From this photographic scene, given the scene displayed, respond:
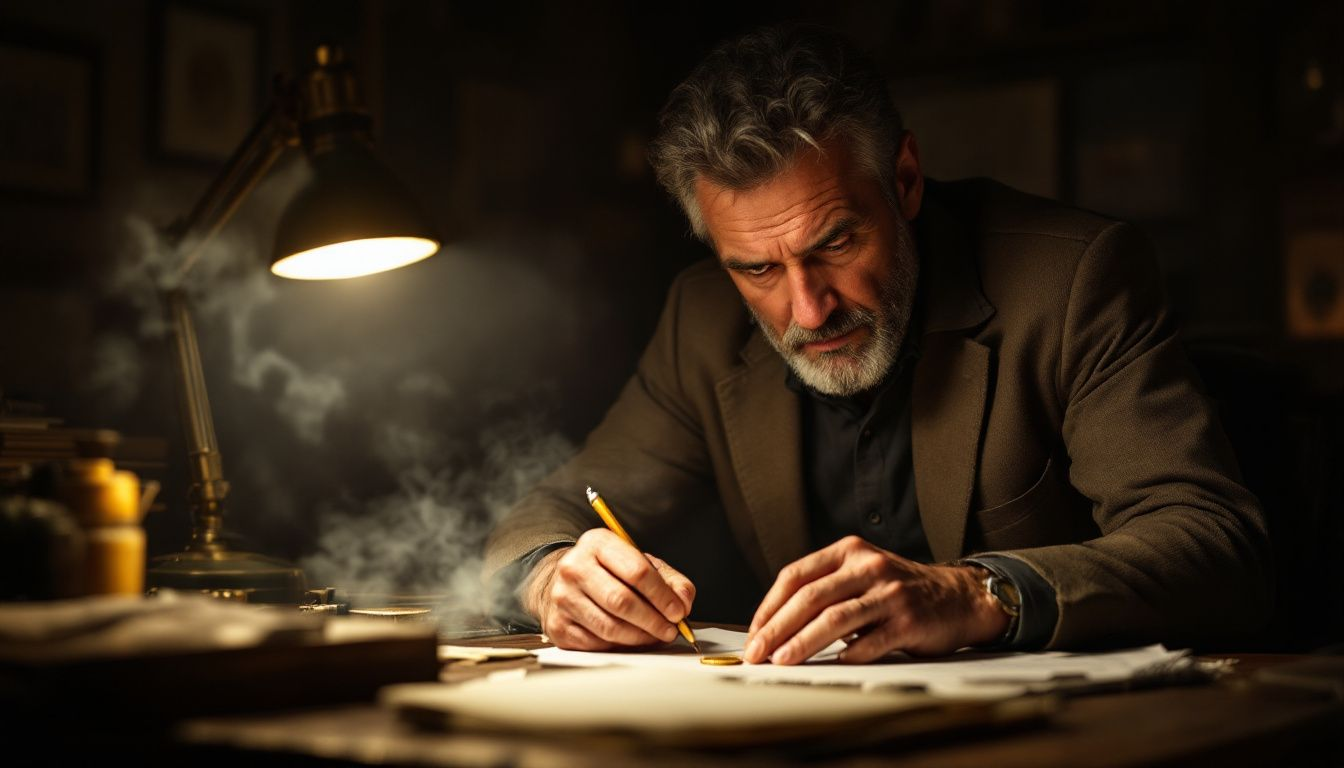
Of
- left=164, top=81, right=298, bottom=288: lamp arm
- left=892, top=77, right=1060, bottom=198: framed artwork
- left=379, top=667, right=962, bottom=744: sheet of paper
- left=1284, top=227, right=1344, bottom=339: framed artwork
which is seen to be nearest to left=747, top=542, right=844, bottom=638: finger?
left=379, top=667, right=962, bottom=744: sheet of paper

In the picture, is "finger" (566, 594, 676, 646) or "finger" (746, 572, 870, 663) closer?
"finger" (746, 572, 870, 663)

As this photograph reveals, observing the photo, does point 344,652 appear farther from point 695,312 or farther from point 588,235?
point 588,235

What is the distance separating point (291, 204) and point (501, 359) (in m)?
1.78

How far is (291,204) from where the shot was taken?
6.60 feet

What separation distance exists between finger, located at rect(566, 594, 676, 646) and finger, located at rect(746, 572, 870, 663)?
23 centimetres

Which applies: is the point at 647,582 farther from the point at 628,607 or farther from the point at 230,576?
the point at 230,576

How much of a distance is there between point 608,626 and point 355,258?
90 cm

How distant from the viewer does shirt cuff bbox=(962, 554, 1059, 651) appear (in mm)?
1576

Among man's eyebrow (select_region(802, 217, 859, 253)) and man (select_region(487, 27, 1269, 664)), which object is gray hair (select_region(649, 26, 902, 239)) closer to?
man (select_region(487, 27, 1269, 664))

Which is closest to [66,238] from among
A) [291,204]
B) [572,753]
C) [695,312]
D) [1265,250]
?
[291,204]

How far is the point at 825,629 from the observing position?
4.81 ft

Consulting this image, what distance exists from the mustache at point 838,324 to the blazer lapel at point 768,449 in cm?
27

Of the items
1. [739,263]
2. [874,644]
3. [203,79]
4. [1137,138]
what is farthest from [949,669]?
[1137,138]

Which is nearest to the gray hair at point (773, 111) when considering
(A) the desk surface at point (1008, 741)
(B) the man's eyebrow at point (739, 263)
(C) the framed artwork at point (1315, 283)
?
(B) the man's eyebrow at point (739, 263)
